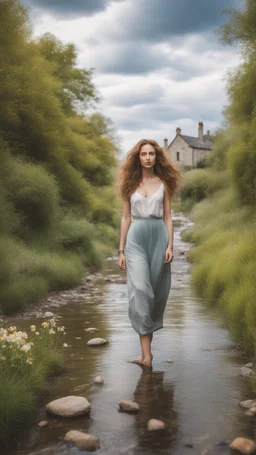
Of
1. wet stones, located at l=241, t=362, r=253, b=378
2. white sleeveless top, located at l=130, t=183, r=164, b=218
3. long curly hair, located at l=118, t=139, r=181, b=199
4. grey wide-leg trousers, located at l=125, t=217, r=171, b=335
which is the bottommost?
wet stones, located at l=241, t=362, r=253, b=378

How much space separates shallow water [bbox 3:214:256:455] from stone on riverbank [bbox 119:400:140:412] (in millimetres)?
64

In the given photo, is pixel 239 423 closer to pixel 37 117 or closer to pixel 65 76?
pixel 37 117

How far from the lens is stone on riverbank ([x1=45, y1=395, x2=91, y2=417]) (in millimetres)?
4598

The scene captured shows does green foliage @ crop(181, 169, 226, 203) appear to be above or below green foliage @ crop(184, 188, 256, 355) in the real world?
above

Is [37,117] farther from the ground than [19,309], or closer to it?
farther from the ground

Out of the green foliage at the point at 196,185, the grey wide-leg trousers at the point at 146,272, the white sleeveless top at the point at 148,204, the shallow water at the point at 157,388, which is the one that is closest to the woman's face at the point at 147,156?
the white sleeveless top at the point at 148,204

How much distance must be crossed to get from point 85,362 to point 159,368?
2.90 feet

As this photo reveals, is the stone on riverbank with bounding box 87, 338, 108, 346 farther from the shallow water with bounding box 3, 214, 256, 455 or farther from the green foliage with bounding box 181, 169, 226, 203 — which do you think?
the green foliage with bounding box 181, 169, 226, 203

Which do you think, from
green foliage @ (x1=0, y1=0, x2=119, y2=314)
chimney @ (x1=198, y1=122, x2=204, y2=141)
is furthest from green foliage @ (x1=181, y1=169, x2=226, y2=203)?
chimney @ (x1=198, y1=122, x2=204, y2=141)

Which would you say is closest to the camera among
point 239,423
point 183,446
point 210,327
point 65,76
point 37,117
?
point 183,446

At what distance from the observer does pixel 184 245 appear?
26.0 m

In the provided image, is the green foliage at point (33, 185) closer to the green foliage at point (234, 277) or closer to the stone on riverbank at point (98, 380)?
the green foliage at point (234, 277)

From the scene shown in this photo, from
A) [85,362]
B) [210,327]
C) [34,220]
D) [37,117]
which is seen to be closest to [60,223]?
[34,220]

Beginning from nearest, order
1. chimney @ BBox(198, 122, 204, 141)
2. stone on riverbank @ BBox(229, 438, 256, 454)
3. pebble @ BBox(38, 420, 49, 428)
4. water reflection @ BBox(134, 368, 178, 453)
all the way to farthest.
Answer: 1. stone on riverbank @ BBox(229, 438, 256, 454)
2. water reflection @ BBox(134, 368, 178, 453)
3. pebble @ BBox(38, 420, 49, 428)
4. chimney @ BBox(198, 122, 204, 141)
